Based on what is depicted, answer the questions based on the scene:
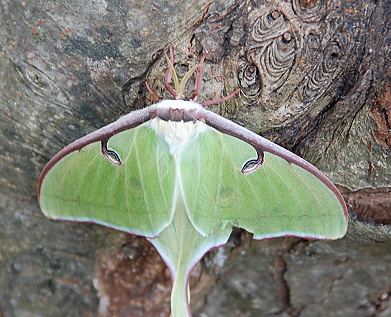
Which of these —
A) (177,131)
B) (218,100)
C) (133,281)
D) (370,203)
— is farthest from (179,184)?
(370,203)

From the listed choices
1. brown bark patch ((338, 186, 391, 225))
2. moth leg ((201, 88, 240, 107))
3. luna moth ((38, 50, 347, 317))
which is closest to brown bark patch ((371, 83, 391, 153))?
brown bark patch ((338, 186, 391, 225))

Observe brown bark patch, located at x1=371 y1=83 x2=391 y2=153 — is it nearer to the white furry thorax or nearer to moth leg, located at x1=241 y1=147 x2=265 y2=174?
moth leg, located at x1=241 y1=147 x2=265 y2=174

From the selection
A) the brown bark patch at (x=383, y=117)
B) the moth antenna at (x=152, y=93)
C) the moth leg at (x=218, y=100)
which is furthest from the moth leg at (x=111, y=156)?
the brown bark patch at (x=383, y=117)

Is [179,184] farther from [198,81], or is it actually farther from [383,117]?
[383,117]

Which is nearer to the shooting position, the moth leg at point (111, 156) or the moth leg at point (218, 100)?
the moth leg at point (218, 100)

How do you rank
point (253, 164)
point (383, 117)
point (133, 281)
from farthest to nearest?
Result: point (133, 281), point (253, 164), point (383, 117)

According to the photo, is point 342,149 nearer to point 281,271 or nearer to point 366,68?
point 366,68

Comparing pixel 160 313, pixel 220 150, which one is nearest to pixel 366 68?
pixel 220 150

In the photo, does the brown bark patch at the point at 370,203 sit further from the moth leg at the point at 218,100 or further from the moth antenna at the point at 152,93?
the moth antenna at the point at 152,93
